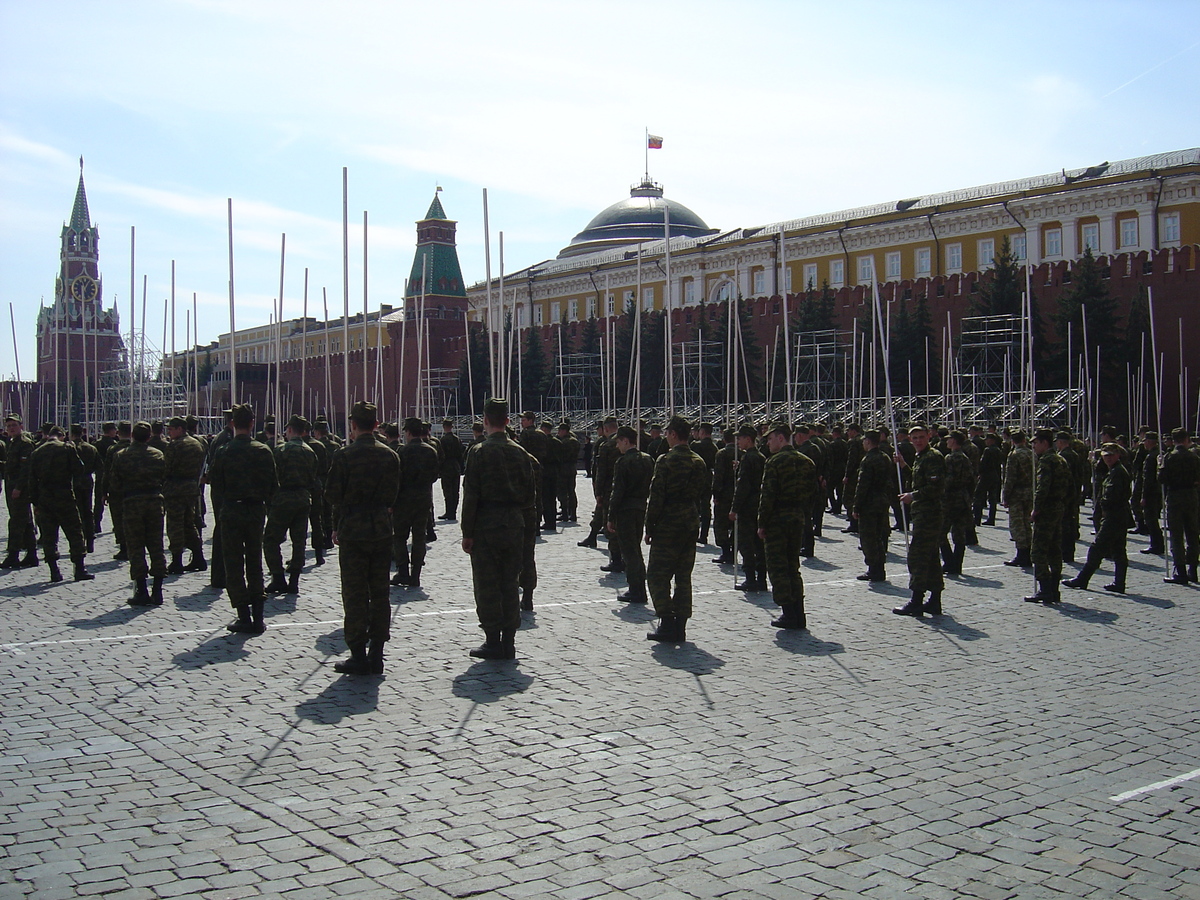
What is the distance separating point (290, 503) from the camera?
9805mm

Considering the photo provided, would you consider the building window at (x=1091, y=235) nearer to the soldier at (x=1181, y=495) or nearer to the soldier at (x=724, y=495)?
the soldier at (x=1181, y=495)

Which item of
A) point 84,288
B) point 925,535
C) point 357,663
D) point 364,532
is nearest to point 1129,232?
point 925,535

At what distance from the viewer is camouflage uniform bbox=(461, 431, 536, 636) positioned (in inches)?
289

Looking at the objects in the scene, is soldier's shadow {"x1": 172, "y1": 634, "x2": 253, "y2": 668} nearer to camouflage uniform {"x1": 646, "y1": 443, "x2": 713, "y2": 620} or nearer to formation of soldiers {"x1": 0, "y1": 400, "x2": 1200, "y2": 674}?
formation of soldiers {"x1": 0, "y1": 400, "x2": 1200, "y2": 674}

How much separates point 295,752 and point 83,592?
19.0ft

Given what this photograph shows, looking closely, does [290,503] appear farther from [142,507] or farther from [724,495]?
[724,495]

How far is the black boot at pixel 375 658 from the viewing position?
22.3 ft

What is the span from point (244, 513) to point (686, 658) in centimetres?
348

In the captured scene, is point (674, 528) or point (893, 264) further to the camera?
point (893, 264)

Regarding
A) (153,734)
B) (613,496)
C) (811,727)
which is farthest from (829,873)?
(613,496)

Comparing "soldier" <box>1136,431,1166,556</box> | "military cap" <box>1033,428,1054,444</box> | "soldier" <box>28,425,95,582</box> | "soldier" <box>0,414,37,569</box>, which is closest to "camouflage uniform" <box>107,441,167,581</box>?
"soldier" <box>28,425,95,582</box>

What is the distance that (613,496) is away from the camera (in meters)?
9.64

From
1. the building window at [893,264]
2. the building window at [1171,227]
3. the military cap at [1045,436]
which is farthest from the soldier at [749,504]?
the building window at [893,264]

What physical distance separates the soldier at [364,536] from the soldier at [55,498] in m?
4.94
